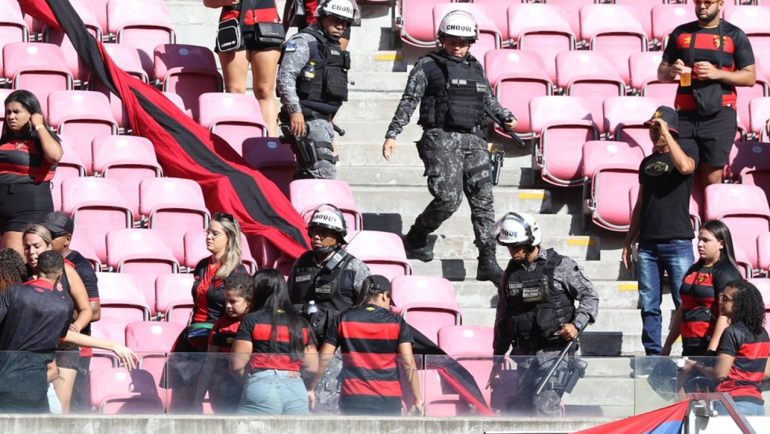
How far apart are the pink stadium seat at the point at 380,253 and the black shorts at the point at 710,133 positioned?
7.45ft

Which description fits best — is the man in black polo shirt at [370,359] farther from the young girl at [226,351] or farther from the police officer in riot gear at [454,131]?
the police officer in riot gear at [454,131]

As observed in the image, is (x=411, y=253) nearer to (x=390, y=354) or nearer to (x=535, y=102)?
(x=535, y=102)

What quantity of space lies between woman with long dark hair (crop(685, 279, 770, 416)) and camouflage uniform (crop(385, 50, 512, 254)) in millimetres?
2418

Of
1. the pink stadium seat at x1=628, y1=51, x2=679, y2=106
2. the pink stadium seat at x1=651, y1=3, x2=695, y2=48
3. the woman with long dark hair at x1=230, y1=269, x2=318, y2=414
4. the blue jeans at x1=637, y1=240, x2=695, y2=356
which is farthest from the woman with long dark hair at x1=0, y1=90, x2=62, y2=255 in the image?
the pink stadium seat at x1=651, y1=3, x2=695, y2=48

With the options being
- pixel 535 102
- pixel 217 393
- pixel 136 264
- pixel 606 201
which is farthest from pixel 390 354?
pixel 535 102

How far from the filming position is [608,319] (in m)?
10.8

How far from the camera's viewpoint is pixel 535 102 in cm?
1241

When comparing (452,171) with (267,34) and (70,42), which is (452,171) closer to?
(267,34)

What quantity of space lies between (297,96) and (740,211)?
3.19 metres

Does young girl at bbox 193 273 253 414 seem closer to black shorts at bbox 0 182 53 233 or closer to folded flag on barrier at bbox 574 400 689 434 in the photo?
black shorts at bbox 0 182 53 233

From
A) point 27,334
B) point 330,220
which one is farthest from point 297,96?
point 27,334

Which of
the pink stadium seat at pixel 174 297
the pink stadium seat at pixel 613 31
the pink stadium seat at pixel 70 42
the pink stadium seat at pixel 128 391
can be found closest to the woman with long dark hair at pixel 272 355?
the pink stadium seat at pixel 128 391

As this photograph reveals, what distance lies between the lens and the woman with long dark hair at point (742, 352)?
8.28 meters

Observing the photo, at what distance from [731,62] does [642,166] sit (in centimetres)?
162
